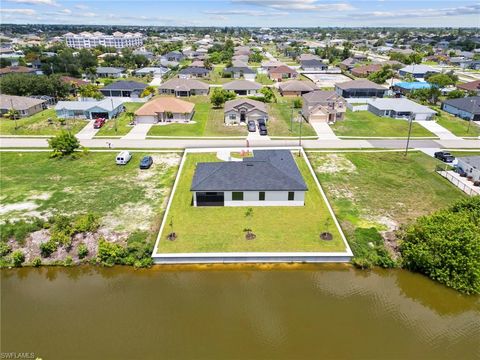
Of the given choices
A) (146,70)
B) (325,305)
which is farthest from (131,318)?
(146,70)

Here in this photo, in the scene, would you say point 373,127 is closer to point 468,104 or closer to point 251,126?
point 468,104

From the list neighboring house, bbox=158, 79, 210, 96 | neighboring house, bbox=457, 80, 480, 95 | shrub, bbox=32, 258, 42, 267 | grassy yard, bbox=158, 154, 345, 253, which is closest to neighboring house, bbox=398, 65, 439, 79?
neighboring house, bbox=457, 80, 480, 95

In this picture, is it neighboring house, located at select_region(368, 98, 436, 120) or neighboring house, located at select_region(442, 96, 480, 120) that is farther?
neighboring house, located at select_region(368, 98, 436, 120)

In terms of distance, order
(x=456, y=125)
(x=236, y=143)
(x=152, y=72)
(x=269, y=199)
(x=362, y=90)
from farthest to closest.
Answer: (x=152, y=72), (x=362, y=90), (x=456, y=125), (x=236, y=143), (x=269, y=199)

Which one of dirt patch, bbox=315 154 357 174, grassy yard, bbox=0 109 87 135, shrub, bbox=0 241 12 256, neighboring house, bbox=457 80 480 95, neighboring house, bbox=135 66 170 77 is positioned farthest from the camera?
neighboring house, bbox=135 66 170 77

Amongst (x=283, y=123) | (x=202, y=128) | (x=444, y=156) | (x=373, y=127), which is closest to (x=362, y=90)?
(x=373, y=127)

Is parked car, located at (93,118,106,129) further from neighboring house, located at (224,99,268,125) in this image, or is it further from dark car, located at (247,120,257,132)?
dark car, located at (247,120,257,132)
